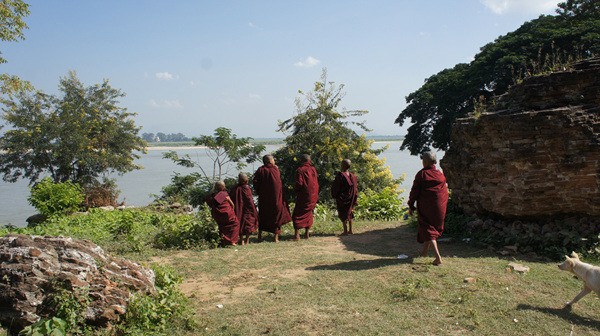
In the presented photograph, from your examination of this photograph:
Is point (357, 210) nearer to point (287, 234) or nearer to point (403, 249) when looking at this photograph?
point (287, 234)

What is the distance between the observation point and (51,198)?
13.5 metres

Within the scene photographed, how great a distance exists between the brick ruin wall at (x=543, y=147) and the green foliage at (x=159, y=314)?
20.4 feet

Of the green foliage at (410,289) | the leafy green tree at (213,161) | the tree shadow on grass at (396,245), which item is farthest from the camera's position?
the leafy green tree at (213,161)

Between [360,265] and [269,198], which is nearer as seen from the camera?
[360,265]

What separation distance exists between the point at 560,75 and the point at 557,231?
2.88 metres

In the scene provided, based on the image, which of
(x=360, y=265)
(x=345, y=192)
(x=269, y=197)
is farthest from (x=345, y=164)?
(x=360, y=265)

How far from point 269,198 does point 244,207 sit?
23.3 inches

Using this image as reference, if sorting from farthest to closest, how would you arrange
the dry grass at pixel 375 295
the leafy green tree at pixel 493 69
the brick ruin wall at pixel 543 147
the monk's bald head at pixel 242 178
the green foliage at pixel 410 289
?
the leafy green tree at pixel 493 69
the monk's bald head at pixel 242 178
the brick ruin wall at pixel 543 147
the green foliage at pixel 410 289
the dry grass at pixel 375 295

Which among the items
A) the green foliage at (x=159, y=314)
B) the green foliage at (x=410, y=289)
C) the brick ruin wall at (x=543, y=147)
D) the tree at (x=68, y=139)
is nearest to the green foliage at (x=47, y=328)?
the green foliage at (x=159, y=314)

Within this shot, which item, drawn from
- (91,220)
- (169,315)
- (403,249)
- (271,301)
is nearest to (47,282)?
(169,315)

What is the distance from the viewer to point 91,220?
12750mm

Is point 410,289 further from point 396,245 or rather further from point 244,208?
point 244,208

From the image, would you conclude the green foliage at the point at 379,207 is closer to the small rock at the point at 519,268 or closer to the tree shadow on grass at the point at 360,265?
the tree shadow on grass at the point at 360,265

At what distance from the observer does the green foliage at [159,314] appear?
484 cm
